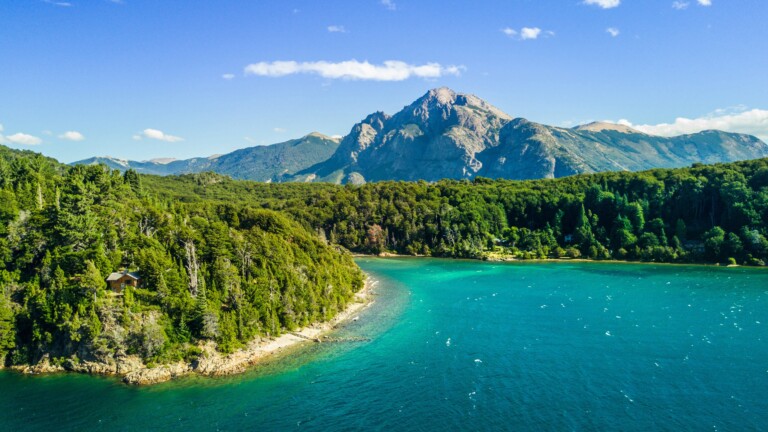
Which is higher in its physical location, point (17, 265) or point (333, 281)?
point (17, 265)

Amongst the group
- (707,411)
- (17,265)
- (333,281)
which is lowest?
(707,411)

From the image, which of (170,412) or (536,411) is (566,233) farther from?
(170,412)

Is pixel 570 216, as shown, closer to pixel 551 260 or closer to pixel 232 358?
pixel 551 260

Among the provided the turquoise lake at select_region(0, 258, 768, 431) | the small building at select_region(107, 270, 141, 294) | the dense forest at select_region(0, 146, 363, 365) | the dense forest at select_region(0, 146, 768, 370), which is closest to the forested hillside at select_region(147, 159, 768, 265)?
the dense forest at select_region(0, 146, 768, 370)

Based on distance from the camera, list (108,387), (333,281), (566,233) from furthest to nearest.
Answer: (566,233) < (333,281) < (108,387)

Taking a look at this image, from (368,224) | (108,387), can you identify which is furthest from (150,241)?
(368,224)

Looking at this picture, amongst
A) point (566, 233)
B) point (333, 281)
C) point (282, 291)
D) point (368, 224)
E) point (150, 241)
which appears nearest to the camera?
point (150, 241)

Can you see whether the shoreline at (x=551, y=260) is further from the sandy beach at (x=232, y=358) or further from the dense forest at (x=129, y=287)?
the sandy beach at (x=232, y=358)

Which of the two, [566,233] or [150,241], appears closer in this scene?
[150,241]
